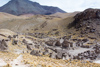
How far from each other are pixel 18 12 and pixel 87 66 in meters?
186

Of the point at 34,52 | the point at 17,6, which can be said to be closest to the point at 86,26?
the point at 34,52

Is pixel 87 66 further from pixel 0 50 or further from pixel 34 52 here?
pixel 0 50

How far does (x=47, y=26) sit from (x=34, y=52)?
5790 centimetres

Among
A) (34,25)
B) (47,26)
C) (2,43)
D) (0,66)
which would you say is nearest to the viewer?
(0,66)

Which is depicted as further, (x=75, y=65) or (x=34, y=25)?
(x=34, y=25)

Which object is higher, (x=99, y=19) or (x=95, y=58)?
(x=99, y=19)

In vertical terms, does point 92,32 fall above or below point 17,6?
below

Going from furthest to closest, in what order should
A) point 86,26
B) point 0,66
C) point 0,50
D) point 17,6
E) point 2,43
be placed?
1. point 17,6
2. point 86,26
3. point 2,43
4. point 0,50
5. point 0,66

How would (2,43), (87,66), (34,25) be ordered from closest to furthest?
(87,66), (2,43), (34,25)

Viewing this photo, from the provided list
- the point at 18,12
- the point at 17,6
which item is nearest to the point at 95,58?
the point at 18,12

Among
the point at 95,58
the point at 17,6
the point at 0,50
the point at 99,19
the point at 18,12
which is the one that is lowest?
the point at 95,58

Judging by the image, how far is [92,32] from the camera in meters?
44.8

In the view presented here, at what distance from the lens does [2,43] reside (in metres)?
16.6

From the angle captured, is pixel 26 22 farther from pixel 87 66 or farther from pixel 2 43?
pixel 87 66
